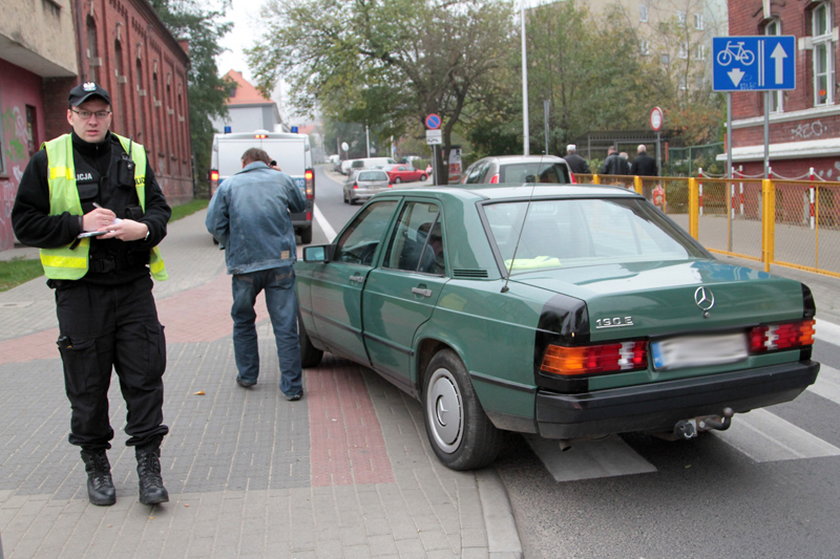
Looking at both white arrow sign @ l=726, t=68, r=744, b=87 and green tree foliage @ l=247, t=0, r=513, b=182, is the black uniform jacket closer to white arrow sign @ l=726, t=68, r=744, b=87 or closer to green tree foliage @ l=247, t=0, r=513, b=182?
white arrow sign @ l=726, t=68, r=744, b=87

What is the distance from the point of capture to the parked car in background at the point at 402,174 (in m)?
54.3

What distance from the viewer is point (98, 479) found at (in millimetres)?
4078

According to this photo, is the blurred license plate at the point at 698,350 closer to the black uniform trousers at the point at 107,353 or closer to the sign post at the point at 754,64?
the black uniform trousers at the point at 107,353

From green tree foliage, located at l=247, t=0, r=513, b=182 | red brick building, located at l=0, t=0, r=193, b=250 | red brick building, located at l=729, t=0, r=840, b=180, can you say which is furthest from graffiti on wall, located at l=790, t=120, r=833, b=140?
green tree foliage, located at l=247, t=0, r=513, b=182

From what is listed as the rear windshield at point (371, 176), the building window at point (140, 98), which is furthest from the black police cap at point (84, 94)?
the rear windshield at point (371, 176)

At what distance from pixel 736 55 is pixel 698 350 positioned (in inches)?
407

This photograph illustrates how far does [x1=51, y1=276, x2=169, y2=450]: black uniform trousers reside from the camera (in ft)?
12.6

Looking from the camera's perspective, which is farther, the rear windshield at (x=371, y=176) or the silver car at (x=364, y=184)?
the rear windshield at (x=371, y=176)

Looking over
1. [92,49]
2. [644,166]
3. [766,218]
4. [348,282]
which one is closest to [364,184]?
[92,49]

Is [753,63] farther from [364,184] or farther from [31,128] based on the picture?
[364,184]

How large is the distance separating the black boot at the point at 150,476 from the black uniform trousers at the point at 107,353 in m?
0.06

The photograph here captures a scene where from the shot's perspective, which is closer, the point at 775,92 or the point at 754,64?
the point at 754,64

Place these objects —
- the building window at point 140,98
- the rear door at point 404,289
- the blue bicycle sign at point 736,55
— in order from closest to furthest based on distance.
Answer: the rear door at point 404,289
the blue bicycle sign at point 736,55
the building window at point 140,98

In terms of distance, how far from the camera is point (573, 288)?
12.6ft
